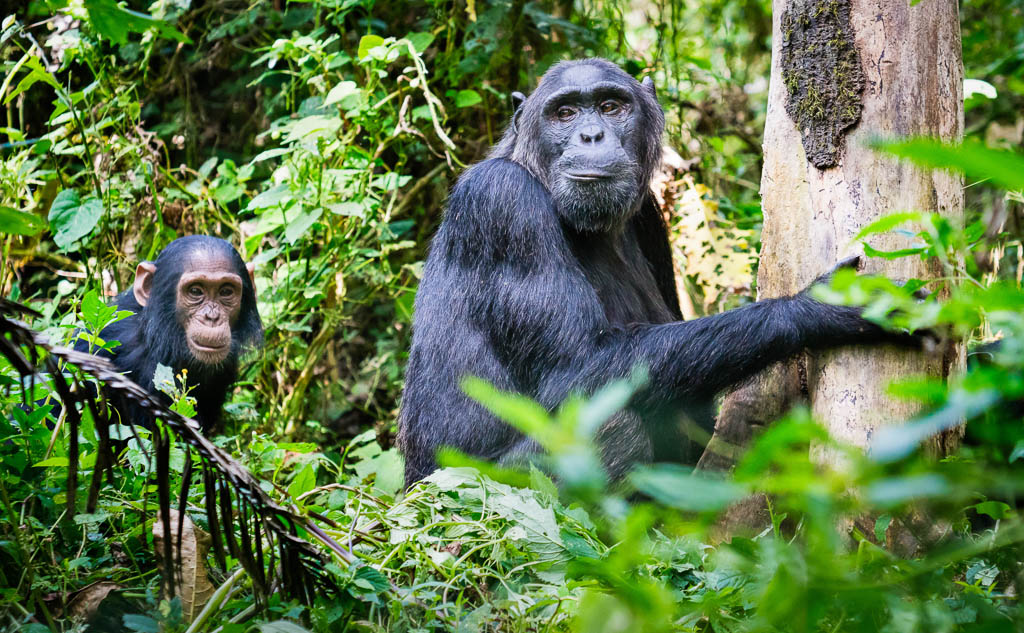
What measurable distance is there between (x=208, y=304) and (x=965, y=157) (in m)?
5.17

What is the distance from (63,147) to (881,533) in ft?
16.8

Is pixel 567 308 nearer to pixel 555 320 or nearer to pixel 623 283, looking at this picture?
pixel 555 320

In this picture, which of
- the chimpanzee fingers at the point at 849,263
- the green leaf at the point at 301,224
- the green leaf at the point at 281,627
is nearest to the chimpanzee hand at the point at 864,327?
the chimpanzee fingers at the point at 849,263

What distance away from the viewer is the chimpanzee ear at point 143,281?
5.67 meters

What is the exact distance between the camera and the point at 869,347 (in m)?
A: 3.24

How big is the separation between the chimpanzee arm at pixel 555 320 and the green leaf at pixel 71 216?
2392mm

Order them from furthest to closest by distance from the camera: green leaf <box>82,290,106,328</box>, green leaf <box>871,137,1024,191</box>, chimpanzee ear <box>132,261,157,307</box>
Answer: chimpanzee ear <box>132,261,157,307</box> < green leaf <box>82,290,106,328</box> < green leaf <box>871,137,1024,191</box>

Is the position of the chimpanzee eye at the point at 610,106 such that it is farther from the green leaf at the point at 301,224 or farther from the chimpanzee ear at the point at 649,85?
the green leaf at the point at 301,224

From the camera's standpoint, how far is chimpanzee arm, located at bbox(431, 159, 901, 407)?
3.57 m

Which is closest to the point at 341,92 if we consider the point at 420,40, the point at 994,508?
the point at 420,40

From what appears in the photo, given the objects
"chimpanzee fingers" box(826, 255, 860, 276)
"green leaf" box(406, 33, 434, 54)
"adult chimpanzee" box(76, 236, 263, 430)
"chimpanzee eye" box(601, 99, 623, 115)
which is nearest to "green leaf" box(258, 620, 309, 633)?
"chimpanzee fingers" box(826, 255, 860, 276)

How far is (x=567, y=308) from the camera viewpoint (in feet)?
12.6

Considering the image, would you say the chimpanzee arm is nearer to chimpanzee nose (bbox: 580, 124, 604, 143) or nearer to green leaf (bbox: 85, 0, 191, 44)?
chimpanzee nose (bbox: 580, 124, 604, 143)

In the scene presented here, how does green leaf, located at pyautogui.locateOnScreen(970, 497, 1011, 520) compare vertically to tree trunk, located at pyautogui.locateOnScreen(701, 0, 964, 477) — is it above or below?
below
